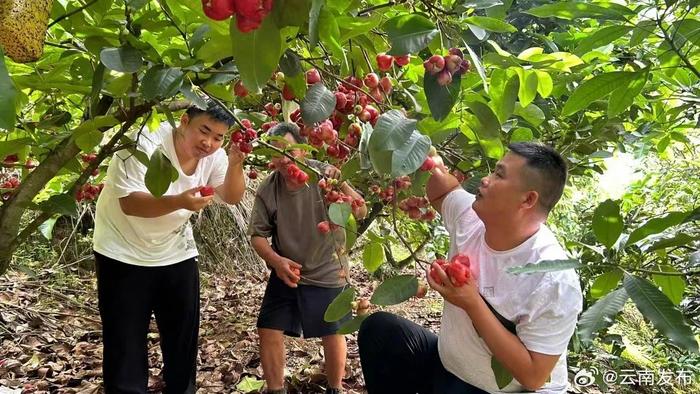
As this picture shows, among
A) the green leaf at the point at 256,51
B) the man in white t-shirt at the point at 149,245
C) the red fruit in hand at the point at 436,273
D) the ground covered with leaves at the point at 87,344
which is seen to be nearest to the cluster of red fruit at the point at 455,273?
the red fruit in hand at the point at 436,273

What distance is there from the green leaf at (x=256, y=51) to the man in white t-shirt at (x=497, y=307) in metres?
0.66

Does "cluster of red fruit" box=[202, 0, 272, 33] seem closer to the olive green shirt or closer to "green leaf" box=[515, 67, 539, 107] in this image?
"green leaf" box=[515, 67, 539, 107]

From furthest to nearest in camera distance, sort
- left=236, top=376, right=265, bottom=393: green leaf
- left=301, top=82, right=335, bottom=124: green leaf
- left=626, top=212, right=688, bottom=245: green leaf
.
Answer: left=236, top=376, right=265, bottom=393: green leaf, left=301, top=82, right=335, bottom=124: green leaf, left=626, top=212, right=688, bottom=245: green leaf

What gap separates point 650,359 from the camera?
117 inches

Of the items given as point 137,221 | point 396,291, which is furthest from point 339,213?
point 137,221

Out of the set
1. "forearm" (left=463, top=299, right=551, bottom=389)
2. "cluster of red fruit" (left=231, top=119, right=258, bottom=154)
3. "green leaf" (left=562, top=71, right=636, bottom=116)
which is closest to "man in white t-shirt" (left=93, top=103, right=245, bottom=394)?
"cluster of red fruit" (left=231, top=119, right=258, bottom=154)

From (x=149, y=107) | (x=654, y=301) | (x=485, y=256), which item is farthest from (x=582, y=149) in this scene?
(x=149, y=107)

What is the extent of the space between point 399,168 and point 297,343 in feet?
7.92

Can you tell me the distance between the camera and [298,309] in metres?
2.38

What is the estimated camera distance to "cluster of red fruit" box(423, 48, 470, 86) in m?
0.90

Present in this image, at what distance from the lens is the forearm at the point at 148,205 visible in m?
1.72

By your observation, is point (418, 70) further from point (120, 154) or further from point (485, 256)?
point (120, 154)

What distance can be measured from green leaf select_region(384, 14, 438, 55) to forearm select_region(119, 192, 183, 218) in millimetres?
1066

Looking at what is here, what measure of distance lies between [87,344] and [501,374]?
2351 mm
